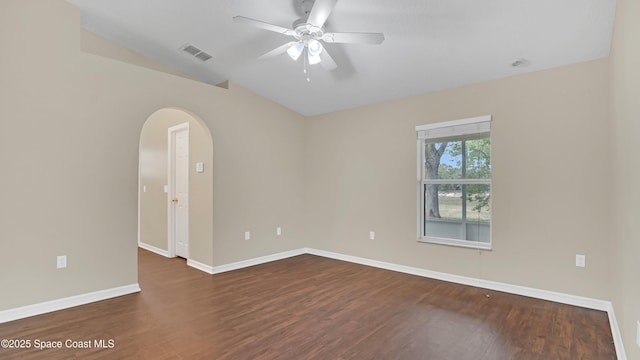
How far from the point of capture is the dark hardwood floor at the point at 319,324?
224 cm

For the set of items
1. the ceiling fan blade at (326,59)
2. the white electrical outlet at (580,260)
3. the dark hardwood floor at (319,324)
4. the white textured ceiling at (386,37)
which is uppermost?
the white textured ceiling at (386,37)

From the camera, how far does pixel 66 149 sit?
3.04 metres

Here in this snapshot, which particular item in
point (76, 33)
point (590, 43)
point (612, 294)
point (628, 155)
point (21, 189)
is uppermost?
point (76, 33)

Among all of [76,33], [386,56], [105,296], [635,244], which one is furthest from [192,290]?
[635,244]

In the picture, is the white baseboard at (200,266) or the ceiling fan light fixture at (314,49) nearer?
the ceiling fan light fixture at (314,49)

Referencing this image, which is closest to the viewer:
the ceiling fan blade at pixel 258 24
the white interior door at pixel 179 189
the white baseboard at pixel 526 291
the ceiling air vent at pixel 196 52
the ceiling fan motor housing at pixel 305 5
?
the ceiling fan blade at pixel 258 24

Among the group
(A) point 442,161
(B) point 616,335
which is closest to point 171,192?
(A) point 442,161

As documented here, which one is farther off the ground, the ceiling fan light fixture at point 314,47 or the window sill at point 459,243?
the ceiling fan light fixture at point 314,47

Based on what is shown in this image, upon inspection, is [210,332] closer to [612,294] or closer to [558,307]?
[558,307]

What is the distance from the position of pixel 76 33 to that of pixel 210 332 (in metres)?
3.22

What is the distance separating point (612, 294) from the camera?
9.21 feet

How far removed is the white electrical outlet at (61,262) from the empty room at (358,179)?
0.03 metres

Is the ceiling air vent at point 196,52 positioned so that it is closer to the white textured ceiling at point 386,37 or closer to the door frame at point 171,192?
the white textured ceiling at point 386,37

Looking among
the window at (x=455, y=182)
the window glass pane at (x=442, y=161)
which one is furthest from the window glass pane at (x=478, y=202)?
the window glass pane at (x=442, y=161)
